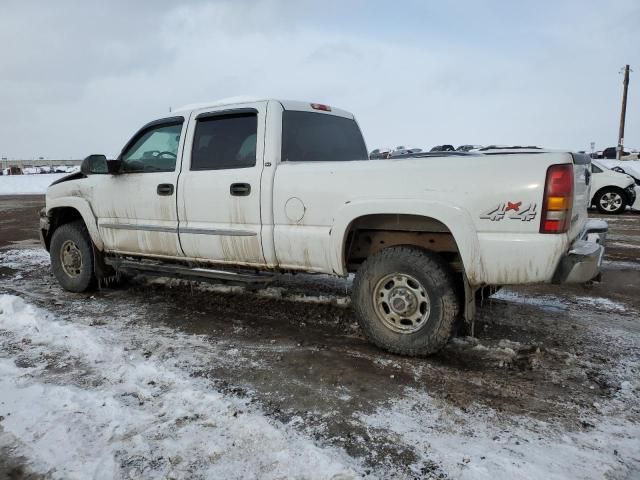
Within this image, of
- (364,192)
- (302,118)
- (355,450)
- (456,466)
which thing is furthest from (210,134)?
(456,466)

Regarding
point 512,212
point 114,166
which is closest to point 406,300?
point 512,212

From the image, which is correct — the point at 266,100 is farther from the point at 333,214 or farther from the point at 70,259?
the point at 70,259

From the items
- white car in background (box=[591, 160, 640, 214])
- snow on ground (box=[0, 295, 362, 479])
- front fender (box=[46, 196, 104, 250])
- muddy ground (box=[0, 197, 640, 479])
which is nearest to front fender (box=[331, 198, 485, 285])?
muddy ground (box=[0, 197, 640, 479])

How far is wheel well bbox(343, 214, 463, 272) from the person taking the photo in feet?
11.7

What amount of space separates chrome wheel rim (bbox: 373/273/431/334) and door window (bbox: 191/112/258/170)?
1.55 meters

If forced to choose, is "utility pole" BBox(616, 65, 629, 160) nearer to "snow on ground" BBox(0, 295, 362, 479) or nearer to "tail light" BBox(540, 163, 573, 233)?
"tail light" BBox(540, 163, 573, 233)

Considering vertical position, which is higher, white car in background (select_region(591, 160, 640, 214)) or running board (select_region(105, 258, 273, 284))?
white car in background (select_region(591, 160, 640, 214))

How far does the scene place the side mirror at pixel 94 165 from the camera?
4.75 metres

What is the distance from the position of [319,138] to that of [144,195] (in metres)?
1.86

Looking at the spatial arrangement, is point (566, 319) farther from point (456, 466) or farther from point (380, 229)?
point (456, 466)

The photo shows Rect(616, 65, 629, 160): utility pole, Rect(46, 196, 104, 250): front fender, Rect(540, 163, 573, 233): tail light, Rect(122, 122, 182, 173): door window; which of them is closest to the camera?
Rect(540, 163, 573, 233): tail light

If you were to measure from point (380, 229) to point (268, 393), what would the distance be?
1.56 m

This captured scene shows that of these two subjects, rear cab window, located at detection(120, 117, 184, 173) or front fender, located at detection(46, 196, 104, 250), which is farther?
front fender, located at detection(46, 196, 104, 250)

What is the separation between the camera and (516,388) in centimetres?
309
